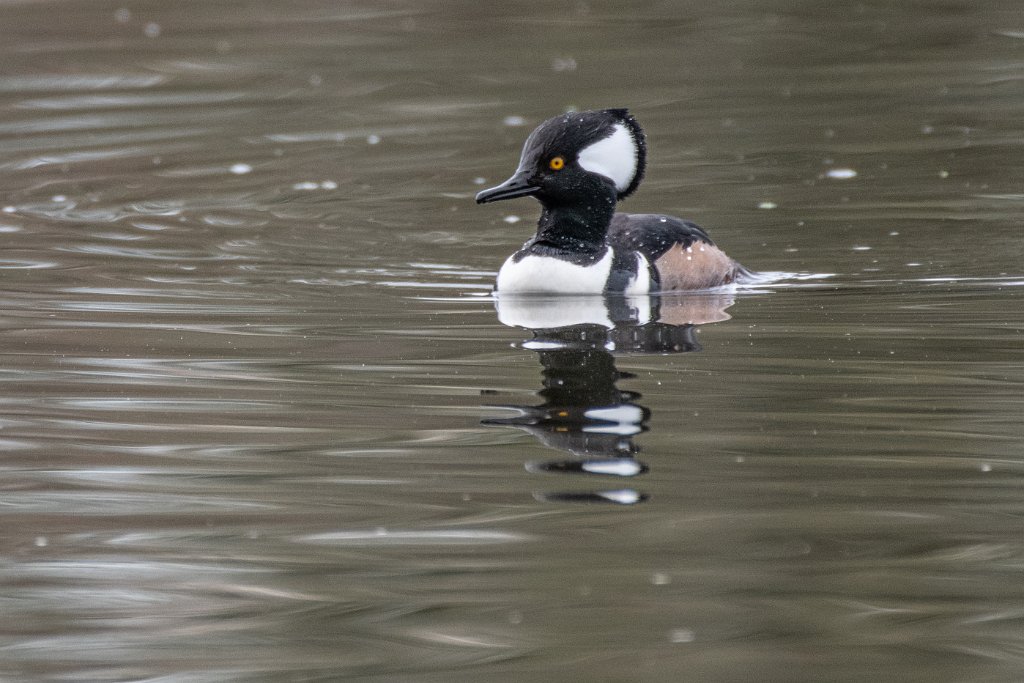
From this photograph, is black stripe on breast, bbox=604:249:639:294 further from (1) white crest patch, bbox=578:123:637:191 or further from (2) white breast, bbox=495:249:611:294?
(1) white crest patch, bbox=578:123:637:191

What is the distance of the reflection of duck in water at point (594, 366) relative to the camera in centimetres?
651

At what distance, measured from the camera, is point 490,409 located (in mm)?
7223

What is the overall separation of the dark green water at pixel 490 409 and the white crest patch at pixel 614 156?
79 centimetres

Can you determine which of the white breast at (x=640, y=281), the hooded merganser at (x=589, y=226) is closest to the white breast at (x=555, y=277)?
the hooded merganser at (x=589, y=226)

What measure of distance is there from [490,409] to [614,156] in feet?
10.1

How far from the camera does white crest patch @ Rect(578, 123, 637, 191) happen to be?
9.85 m

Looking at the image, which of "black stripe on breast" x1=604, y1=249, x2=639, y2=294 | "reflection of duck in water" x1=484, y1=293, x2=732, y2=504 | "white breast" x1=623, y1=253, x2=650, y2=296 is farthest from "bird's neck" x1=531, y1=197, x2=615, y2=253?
"reflection of duck in water" x1=484, y1=293, x2=732, y2=504

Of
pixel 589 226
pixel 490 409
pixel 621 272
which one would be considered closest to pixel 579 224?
pixel 589 226

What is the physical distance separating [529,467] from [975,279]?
4.40m

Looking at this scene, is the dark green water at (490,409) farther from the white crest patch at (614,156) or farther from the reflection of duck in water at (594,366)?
the white crest patch at (614,156)

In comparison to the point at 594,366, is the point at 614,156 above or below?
above

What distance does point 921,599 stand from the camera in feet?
17.1

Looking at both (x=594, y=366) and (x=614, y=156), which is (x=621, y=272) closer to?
(x=614, y=156)

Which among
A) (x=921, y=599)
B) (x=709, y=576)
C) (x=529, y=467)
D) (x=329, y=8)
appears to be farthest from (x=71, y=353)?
(x=329, y=8)
